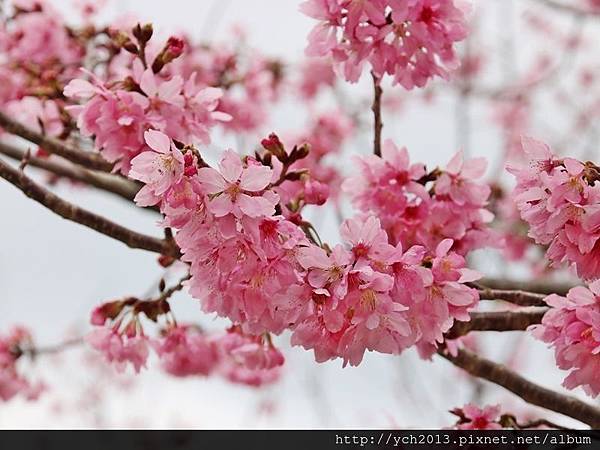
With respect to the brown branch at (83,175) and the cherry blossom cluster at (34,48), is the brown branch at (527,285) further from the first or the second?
the cherry blossom cluster at (34,48)

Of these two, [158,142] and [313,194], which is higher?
[313,194]

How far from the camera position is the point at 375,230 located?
1454 mm

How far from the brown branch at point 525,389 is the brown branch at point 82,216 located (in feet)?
2.69

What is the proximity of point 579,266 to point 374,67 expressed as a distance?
2.67 ft

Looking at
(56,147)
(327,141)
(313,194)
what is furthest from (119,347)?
(327,141)

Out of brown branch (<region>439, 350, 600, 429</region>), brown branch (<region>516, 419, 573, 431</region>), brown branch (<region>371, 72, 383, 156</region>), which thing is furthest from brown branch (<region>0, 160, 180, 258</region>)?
brown branch (<region>516, 419, 573, 431</region>)

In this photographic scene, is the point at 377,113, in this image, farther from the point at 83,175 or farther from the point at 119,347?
the point at 83,175

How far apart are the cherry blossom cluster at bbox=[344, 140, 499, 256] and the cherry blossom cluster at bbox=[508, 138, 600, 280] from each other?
534 millimetres

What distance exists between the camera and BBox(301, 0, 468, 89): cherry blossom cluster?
190 centimetres

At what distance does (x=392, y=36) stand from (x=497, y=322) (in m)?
0.79

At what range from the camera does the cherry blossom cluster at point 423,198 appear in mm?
2102

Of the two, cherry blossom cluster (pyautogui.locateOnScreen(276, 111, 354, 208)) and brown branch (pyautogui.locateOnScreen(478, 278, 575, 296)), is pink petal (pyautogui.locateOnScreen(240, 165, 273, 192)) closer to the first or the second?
brown branch (pyautogui.locateOnScreen(478, 278, 575, 296))

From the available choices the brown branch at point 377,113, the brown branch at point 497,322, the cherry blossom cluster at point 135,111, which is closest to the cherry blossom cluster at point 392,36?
the brown branch at point 377,113

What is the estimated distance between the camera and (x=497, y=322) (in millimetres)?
1982
